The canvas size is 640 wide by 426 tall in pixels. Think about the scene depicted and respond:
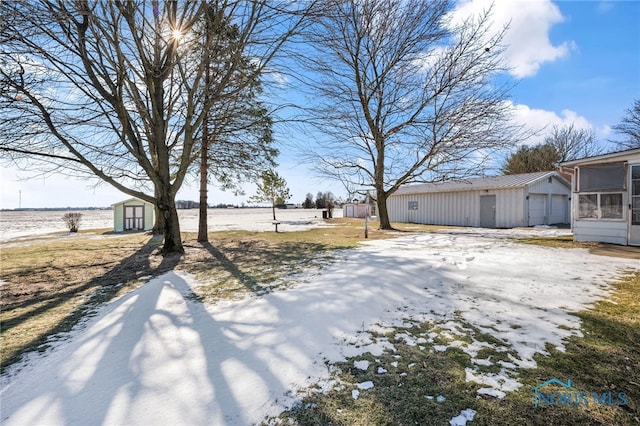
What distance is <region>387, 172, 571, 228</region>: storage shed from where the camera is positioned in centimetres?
1617

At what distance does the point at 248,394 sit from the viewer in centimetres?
195

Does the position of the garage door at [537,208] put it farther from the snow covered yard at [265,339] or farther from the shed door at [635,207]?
the snow covered yard at [265,339]

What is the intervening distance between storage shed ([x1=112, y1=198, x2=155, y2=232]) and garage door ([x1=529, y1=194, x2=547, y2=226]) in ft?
77.7

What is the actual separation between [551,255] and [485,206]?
12.5 meters

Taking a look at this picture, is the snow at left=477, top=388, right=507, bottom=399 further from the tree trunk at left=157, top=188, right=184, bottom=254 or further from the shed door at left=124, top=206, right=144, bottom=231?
the shed door at left=124, top=206, right=144, bottom=231

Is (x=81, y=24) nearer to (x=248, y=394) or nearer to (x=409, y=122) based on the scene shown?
(x=248, y=394)

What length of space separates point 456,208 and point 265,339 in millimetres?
19544

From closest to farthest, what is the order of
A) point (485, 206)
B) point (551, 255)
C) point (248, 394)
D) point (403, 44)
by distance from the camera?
1. point (248, 394)
2. point (551, 255)
3. point (403, 44)
4. point (485, 206)

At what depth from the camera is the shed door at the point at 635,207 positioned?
7.94 meters

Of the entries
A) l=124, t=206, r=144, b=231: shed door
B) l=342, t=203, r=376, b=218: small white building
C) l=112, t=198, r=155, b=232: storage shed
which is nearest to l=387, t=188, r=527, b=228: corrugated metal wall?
l=342, t=203, r=376, b=218: small white building

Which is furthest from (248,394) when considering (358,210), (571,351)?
(358,210)
